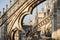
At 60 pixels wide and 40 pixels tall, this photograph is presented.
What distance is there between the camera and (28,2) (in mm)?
→ 11734

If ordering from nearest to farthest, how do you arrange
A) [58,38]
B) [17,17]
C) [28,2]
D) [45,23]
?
[58,38] → [28,2] → [17,17] → [45,23]

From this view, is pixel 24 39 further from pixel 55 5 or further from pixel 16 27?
pixel 55 5

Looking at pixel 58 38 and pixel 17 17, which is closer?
pixel 58 38

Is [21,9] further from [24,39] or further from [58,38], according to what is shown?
[58,38]

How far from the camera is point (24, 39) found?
12.7 m

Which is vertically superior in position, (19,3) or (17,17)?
(19,3)

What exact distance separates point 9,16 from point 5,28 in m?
0.81

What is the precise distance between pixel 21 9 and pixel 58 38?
6.02 metres

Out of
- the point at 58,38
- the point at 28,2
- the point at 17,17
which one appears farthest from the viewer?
the point at 17,17

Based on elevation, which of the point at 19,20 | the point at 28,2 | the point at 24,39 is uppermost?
the point at 28,2

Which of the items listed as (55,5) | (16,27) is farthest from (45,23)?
(55,5)

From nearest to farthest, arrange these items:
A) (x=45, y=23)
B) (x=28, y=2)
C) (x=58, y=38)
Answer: (x=58, y=38) < (x=28, y=2) < (x=45, y=23)

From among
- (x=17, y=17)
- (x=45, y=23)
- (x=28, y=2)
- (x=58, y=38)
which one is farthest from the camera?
(x=45, y=23)

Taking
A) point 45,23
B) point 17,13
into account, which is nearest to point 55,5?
point 17,13
